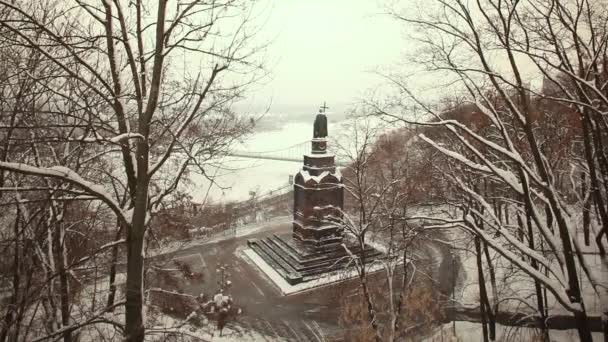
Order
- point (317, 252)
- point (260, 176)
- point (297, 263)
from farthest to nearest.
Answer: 1. point (260, 176)
2. point (317, 252)
3. point (297, 263)

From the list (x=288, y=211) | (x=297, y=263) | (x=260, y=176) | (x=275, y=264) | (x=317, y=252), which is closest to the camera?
Answer: (x=297, y=263)

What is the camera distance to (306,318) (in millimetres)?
14586

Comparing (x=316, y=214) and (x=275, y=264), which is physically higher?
(x=316, y=214)

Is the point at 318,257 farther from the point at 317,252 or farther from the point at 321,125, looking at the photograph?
the point at 321,125

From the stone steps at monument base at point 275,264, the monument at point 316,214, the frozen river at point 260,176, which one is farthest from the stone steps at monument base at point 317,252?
the frozen river at point 260,176

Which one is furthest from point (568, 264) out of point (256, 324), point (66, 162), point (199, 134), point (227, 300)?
point (256, 324)

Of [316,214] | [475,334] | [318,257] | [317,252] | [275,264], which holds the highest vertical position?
[316,214]

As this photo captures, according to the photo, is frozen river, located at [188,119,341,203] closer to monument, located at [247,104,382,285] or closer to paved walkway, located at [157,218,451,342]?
monument, located at [247,104,382,285]

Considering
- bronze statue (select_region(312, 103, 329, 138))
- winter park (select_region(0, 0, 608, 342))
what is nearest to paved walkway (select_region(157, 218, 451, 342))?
winter park (select_region(0, 0, 608, 342))

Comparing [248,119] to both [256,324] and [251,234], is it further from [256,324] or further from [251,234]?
[251,234]

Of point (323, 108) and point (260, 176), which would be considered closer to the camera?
point (323, 108)

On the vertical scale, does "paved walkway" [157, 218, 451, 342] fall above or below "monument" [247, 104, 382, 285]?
below

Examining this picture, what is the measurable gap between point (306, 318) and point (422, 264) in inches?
321

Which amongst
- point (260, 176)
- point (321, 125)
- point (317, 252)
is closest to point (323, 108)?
point (321, 125)
